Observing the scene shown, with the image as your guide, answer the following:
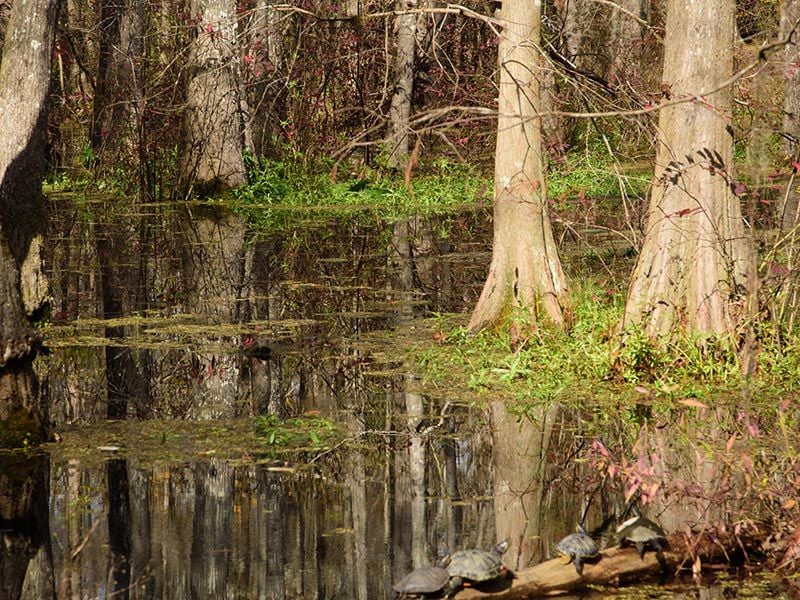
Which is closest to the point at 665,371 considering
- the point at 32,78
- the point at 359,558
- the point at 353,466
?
the point at 353,466

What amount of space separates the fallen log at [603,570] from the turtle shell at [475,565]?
97 mm

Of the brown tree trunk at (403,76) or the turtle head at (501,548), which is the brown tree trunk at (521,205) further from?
the brown tree trunk at (403,76)

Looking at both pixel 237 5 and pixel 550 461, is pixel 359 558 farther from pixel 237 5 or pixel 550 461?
pixel 237 5

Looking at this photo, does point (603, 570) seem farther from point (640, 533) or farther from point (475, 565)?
point (475, 565)

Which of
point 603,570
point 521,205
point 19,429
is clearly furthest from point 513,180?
point 603,570

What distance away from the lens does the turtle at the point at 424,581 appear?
6172mm

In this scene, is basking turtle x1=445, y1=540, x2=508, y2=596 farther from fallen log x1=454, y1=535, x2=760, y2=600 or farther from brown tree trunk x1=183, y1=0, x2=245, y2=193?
brown tree trunk x1=183, y1=0, x2=245, y2=193

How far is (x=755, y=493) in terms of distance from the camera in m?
7.07

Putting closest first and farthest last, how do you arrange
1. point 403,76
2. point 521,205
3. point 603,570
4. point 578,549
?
point 578,549, point 603,570, point 521,205, point 403,76

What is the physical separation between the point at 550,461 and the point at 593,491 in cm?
74

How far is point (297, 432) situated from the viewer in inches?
381

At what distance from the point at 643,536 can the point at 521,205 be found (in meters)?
5.88

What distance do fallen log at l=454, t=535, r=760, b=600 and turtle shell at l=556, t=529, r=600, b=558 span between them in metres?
0.06

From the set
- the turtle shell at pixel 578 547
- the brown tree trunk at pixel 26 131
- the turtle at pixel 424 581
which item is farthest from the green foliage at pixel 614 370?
the brown tree trunk at pixel 26 131
